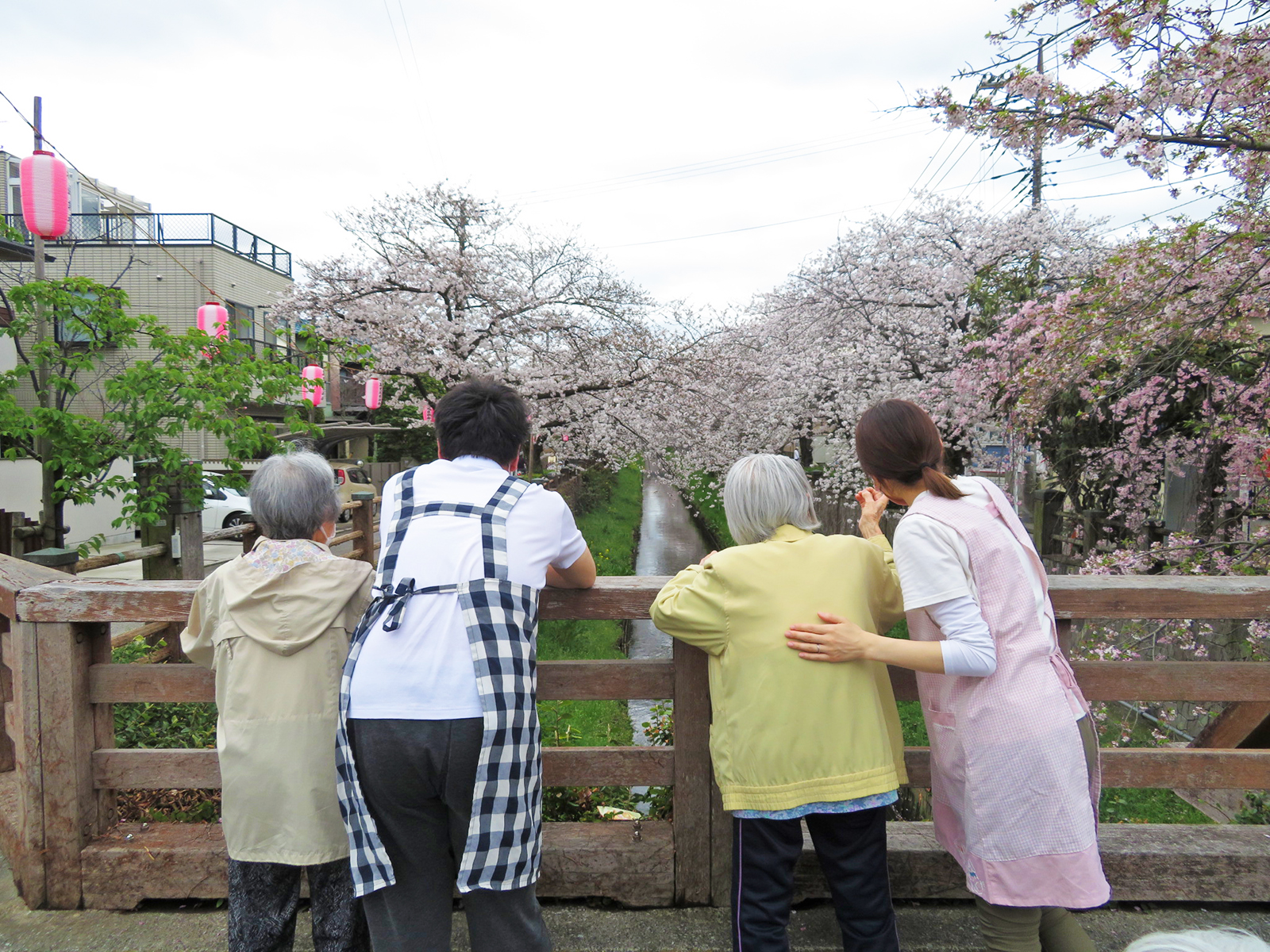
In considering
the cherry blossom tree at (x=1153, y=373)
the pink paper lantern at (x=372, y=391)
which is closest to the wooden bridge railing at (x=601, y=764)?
the cherry blossom tree at (x=1153, y=373)

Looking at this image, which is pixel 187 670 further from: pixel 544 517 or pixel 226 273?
pixel 226 273

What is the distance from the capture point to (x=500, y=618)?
1727 mm

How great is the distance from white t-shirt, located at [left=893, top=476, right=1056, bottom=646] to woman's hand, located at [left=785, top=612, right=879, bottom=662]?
144mm

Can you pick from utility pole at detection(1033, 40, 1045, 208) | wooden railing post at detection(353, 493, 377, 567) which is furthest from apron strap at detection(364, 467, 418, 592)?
wooden railing post at detection(353, 493, 377, 567)

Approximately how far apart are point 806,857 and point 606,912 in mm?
646

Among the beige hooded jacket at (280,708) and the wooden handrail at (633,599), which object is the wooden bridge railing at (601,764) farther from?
the beige hooded jacket at (280,708)

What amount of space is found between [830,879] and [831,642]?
604 millimetres

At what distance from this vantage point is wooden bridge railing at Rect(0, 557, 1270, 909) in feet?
7.50

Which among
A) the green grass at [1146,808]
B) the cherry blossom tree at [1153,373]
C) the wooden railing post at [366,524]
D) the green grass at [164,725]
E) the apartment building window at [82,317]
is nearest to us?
the green grass at [164,725]

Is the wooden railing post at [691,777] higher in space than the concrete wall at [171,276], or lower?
lower

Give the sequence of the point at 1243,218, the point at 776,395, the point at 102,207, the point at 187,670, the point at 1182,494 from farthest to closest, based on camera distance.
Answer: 1. the point at 102,207
2. the point at 776,395
3. the point at 1182,494
4. the point at 1243,218
5. the point at 187,670

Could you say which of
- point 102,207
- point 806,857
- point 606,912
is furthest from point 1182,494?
point 102,207

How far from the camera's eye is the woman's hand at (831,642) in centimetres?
171

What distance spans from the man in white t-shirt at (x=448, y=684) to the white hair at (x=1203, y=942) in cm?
131
